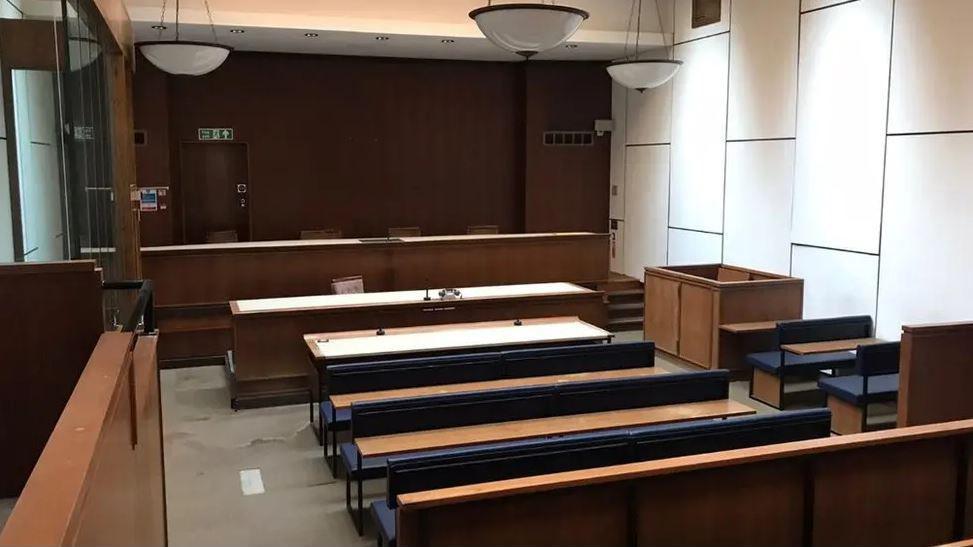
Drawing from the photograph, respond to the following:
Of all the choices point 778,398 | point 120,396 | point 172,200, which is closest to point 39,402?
point 120,396

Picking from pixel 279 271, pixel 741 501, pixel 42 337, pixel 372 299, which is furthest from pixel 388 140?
pixel 741 501

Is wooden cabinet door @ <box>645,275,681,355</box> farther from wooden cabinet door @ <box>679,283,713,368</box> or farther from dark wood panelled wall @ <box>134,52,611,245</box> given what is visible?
dark wood panelled wall @ <box>134,52,611,245</box>

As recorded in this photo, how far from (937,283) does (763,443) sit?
12.7 ft

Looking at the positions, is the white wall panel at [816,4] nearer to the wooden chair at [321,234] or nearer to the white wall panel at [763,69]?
the white wall panel at [763,69]

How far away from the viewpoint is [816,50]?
8.10m

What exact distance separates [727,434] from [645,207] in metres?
7.87

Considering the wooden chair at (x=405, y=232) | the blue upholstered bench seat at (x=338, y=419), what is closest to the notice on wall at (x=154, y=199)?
the wooden chair at (x=405, y=232)

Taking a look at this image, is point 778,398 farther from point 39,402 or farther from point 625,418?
point 39,402

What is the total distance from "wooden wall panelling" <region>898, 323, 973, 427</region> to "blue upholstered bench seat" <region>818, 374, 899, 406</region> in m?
0.41

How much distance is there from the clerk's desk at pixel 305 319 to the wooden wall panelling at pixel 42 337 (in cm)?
284

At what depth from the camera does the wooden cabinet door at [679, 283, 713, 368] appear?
780cm

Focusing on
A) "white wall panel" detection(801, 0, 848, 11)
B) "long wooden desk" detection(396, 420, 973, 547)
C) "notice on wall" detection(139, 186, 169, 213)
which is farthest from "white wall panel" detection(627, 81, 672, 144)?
"long wooden desk" detection(396, 420, 973, 547)

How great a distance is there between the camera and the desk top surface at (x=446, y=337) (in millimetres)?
6055

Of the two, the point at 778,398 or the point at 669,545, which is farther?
the point at 778,398
